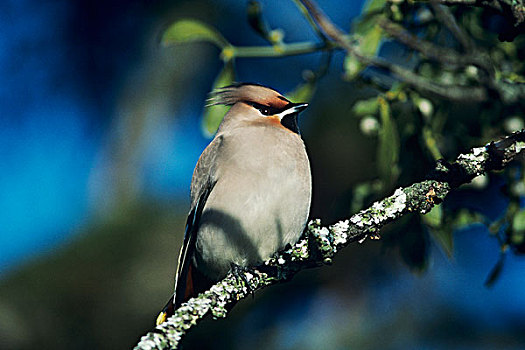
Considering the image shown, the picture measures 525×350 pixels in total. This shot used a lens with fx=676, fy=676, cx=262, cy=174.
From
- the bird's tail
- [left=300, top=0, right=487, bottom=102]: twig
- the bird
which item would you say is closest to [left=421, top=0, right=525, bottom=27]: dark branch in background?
[left=300, top=0, right=487, bottom=102]: twig

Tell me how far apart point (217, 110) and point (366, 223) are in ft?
3.42

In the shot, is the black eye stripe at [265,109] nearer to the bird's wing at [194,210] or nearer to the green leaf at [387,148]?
the bird's wing at [194,210]

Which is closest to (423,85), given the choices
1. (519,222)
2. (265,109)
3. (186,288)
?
(519,222)

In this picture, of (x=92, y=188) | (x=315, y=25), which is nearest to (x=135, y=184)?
(x=92, y=188)

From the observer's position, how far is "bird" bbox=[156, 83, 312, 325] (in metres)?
3.07

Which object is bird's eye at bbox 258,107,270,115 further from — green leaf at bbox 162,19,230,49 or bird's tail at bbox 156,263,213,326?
bird's tail at bbox 156,263,213,326

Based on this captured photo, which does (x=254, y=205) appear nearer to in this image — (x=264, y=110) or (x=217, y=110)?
(x=217, y=110)

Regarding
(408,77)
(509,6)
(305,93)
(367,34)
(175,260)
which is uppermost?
(509,6)

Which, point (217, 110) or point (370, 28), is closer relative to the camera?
point (370, 28)

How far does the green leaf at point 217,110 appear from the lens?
288cm

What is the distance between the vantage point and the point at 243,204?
10.1 feet

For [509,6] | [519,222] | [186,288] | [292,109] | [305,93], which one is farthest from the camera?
[292,109]

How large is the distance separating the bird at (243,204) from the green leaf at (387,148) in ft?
1.94

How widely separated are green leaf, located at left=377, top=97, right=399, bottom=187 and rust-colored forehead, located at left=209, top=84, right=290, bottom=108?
1.04 m
